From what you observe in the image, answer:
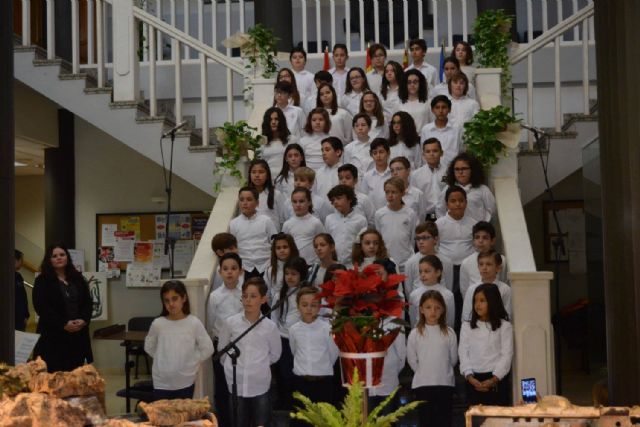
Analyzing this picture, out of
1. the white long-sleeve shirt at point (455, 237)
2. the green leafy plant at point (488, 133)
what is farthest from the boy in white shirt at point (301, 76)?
the white long-sleeve shirt at point (455, 237)

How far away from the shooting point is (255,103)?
998cm

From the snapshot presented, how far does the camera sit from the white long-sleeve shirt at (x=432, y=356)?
21.4ft

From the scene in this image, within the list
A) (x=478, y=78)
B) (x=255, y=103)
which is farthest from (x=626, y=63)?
(x=255, y=103)

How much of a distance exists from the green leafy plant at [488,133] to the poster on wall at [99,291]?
217 inches

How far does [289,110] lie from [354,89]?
26.9 inches

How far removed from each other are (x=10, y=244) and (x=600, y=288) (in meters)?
4.88

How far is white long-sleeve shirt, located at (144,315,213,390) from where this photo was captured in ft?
21.9

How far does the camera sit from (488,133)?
839 centimetres

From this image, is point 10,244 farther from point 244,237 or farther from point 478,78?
point 478,78

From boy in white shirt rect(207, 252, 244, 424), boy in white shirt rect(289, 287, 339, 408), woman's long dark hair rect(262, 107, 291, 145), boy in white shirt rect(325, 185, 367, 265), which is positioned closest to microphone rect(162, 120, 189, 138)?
woman's long dark hair rect(262, 107, 291, 145)

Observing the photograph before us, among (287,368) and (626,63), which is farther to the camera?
(287,368)

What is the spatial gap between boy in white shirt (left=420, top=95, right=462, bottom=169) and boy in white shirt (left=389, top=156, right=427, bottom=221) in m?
0.64

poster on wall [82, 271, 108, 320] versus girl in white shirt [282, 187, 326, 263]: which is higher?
girl in white shirt [282, 187, 326, 263]

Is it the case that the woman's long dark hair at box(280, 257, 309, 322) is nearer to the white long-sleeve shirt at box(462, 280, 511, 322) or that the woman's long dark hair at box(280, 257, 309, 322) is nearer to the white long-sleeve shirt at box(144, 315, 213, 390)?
the white long-sleeve shirt at box(144, 315, 213, 390)
